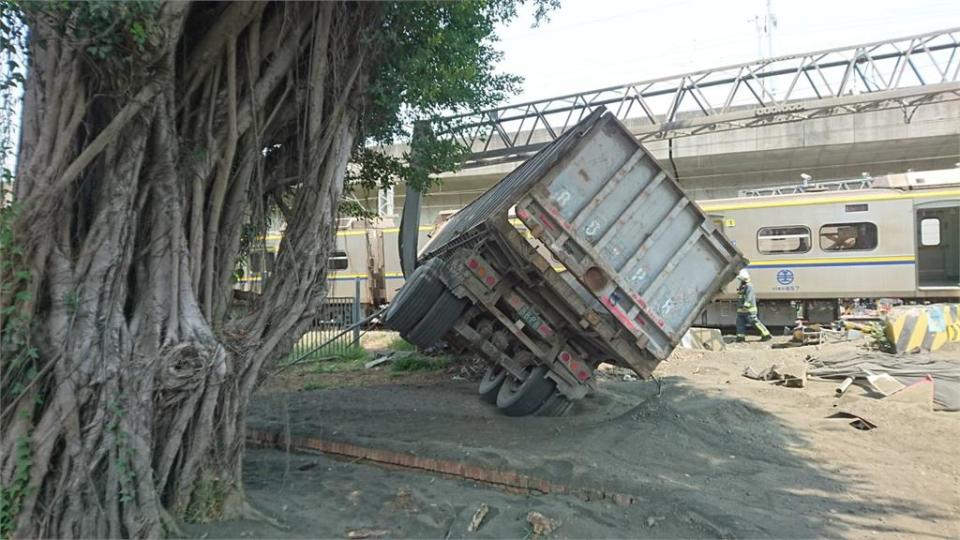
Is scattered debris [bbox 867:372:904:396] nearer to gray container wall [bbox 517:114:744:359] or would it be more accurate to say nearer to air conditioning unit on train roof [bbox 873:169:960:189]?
gray container wall [bbox 517:114:744:359]

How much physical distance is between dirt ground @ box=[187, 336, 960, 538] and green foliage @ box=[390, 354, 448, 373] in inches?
91.5

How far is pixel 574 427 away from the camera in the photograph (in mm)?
6465

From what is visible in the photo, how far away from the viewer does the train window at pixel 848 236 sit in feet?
50.2

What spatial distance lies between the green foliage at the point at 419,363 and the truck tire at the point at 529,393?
13.0 ft

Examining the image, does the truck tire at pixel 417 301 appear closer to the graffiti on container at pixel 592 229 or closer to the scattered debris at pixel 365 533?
the graffiti on container at pixel 592 229

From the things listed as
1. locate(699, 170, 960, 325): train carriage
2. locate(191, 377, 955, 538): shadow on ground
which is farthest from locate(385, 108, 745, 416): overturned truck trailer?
locate(699, 170, 960, 325): train carriage

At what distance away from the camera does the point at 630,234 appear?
20.4 ft

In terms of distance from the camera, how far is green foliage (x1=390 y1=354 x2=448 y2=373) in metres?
10.9

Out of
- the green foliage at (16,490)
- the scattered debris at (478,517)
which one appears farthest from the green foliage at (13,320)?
the scattered debris at (478,517)

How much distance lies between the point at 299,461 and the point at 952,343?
1090 cm

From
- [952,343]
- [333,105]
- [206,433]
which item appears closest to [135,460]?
[206,433]

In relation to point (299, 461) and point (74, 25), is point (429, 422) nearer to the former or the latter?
point (299, 461)

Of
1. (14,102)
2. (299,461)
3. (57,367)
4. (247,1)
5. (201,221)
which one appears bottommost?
(299,461)

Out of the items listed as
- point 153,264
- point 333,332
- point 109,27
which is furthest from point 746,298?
point 109,27
